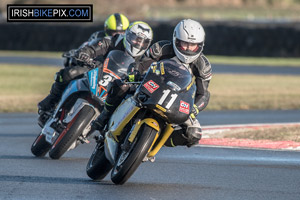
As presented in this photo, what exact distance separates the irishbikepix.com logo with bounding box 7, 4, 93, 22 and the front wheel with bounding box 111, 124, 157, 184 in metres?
20.4

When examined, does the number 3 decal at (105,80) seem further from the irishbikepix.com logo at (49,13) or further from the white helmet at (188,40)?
the irishbikepix.com logo at (49,13)

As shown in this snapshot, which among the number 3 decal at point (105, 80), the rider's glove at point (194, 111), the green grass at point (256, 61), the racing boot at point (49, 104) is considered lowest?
the green grass at point (256, 61)

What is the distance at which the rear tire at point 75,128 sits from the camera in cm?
805

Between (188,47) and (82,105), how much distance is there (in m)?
1.91

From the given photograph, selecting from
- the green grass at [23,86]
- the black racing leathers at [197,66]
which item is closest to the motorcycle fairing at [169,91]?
the black racing leathers at [197,66]

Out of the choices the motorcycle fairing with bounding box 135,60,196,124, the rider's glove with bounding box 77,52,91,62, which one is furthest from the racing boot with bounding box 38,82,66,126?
the motorcycle fairing with bounding box 135,60,196,124

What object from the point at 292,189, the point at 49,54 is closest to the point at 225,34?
the point at 49,54

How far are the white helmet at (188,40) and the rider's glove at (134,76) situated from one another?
1.67ft

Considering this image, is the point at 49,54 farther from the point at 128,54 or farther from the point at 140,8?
the point at 128,54

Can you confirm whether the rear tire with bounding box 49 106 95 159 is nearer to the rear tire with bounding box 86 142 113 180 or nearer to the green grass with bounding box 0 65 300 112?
the rear tire with bounding box 86 142 113 180

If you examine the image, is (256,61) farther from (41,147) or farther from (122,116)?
(122,116)

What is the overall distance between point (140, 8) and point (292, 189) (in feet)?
143

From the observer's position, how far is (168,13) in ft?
181

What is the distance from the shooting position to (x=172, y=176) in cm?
718
